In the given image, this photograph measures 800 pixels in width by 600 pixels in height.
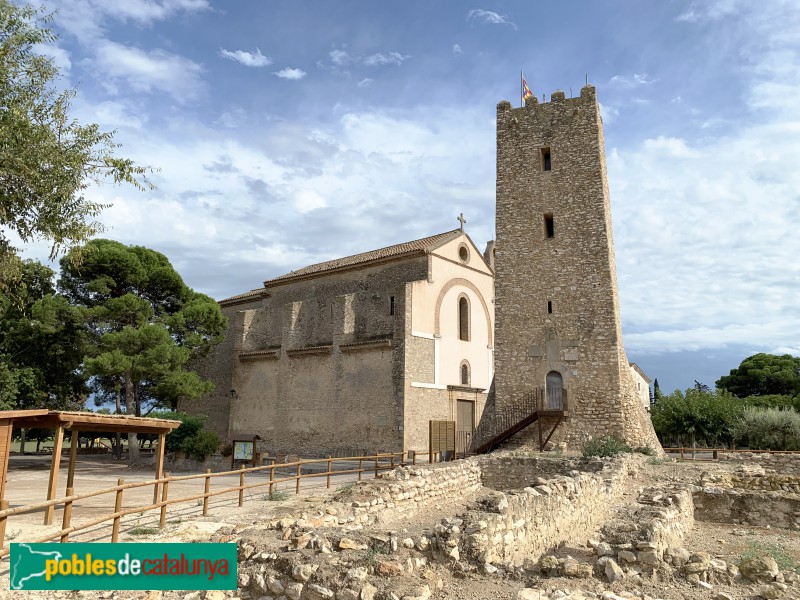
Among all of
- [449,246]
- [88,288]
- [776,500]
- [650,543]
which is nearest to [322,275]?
[449,246]

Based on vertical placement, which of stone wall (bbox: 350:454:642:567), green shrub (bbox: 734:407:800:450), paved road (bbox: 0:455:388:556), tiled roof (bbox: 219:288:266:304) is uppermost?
tiled roof (bbox: 219:288:266:304)

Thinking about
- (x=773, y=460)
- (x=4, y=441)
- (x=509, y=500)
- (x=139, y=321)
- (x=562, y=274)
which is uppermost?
(x=562, y=274)

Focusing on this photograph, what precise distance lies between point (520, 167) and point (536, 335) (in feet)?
21.5

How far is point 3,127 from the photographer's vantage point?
35.4 ft

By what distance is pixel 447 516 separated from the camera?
1271cm

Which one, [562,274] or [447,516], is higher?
[562,274]

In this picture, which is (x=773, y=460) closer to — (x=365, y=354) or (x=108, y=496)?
(x=365, y=354)

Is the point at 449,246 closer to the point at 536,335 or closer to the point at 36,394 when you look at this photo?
the point at 536,335

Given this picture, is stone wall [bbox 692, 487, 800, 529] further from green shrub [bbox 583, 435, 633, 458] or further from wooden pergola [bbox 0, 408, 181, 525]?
wooden pergola [bbox 0, 408, 181, 525]

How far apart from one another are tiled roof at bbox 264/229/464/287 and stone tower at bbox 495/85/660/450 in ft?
17.7

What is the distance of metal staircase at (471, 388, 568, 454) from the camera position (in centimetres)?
1983

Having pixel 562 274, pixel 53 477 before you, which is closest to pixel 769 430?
pixel 562 274
